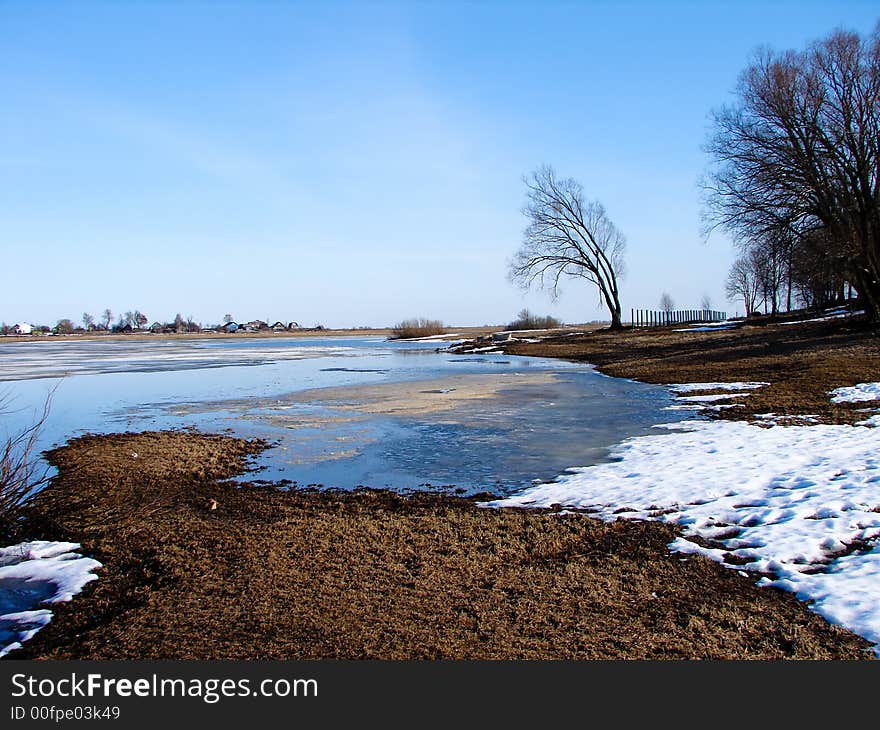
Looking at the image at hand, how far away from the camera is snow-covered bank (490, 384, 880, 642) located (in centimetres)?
479

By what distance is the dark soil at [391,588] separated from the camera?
3834mm

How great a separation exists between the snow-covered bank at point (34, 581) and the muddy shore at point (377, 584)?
14cm

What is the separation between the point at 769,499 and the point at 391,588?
4.46 metres

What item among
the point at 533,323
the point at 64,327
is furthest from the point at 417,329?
the point at 64,327

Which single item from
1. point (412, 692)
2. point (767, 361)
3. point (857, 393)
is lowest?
point (412, 692)

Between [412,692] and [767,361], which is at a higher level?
[767,361]

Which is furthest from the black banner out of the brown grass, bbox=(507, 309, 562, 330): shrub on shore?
bbox=(507, 309, 562, 330): shrub on shore

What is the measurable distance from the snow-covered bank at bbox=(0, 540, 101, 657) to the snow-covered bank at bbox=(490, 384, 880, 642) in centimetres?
422

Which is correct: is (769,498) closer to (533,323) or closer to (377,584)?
(377,584)

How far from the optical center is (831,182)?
84.8 ft

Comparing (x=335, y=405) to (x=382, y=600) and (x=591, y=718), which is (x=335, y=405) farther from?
(x=591, y=718)

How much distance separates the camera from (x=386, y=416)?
14.3m

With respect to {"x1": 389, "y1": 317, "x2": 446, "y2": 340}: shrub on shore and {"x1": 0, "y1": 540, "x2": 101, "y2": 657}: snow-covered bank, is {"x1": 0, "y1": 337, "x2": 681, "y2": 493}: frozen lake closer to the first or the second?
{"x1": 0, "y1": 540, "x2": 101, "y2": 657}: snow-covered bank

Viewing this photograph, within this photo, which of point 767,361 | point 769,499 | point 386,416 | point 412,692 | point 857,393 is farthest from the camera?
point 767,361
